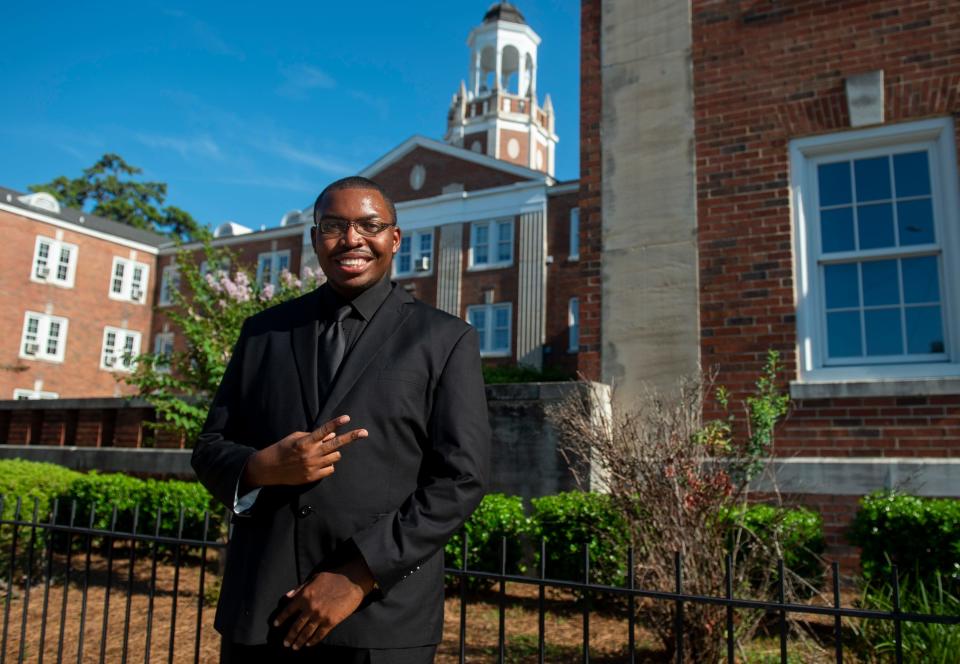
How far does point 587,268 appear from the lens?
7.91 meters

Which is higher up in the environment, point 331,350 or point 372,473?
point 331,350

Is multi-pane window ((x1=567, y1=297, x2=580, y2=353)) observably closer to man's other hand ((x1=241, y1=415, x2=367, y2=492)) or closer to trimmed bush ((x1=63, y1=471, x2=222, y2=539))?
trimmed bush ((x1=63, y1=471, x2=222, y2=539))

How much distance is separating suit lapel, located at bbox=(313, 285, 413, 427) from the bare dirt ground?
110 inches

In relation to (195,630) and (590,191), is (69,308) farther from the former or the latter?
(195,630)

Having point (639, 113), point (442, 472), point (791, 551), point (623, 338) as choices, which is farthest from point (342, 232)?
point (639, 113)

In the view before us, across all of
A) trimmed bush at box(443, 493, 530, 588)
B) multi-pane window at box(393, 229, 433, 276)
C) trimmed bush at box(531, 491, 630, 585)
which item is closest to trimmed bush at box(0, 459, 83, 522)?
trimmed bush at box(443, 493, 530, 588)

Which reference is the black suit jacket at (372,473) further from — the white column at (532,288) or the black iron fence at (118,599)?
the white column at (532,288)

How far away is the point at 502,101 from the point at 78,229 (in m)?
27.3

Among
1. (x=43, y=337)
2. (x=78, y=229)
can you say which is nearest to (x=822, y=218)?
(x=43, y=337)

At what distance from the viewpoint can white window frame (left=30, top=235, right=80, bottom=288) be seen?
3544 centimetres

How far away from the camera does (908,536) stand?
5.16m

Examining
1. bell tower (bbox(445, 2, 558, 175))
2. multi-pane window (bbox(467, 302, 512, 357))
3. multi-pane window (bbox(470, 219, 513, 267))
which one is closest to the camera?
multi-pane window (bbox(467, 302, 512, 357))

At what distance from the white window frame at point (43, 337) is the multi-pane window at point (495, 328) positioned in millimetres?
19767

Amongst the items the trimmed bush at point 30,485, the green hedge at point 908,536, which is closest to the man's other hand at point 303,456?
the green hedge at point 908,536
